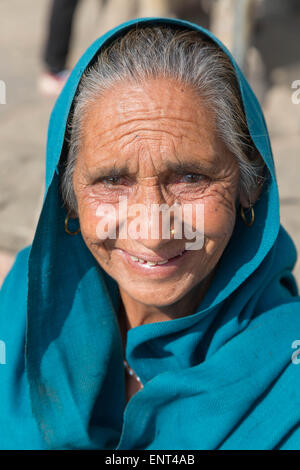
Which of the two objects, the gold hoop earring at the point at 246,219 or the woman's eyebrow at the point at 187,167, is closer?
the woman's eyebrow at the point at 187,167

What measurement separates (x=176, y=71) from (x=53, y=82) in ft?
15.0

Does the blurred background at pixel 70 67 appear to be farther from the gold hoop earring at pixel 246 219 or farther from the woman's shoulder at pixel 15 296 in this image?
the gold hoop earring at pixel 246 219

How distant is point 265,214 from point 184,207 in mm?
307

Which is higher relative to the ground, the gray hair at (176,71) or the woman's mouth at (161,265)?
the gray hair at (176,71)

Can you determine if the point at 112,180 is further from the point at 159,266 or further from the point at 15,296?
the point at 15,296

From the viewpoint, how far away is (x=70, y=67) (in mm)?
6488

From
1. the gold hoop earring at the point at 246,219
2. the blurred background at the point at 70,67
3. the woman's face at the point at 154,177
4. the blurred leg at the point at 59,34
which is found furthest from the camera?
the blurred leg at the point at 59,34

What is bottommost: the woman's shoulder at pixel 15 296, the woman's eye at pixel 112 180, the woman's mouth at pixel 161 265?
the woman's shoulder at pixel 15 296

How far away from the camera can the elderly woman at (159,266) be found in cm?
182

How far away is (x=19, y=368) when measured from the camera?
2.34 m

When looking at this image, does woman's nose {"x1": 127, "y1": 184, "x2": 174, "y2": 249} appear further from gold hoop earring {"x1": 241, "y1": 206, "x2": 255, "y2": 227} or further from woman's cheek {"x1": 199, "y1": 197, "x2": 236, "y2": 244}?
gold hoop earring {"x1": 241, "y1": 206, "x2": 255, "y2": 227}

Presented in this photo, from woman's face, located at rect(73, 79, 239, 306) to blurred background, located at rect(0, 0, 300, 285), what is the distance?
1.51 metres

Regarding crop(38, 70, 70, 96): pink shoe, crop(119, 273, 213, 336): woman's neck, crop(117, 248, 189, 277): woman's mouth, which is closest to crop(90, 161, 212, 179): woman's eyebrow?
crop(117, 248, 189, 277): woman's mouth

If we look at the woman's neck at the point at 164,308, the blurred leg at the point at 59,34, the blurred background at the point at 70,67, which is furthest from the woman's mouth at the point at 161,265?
the blurred leg at the point at 59,34
